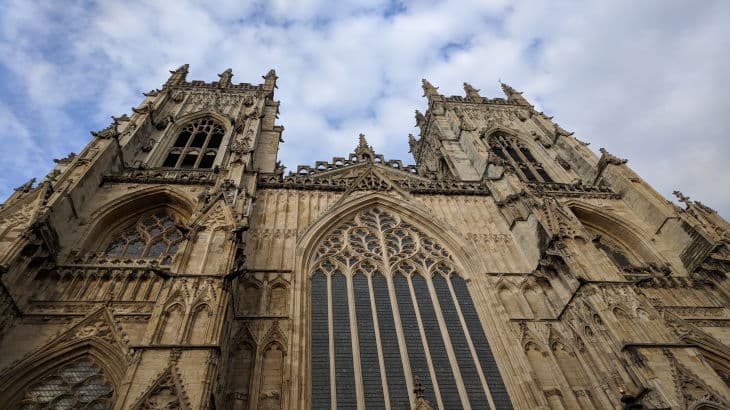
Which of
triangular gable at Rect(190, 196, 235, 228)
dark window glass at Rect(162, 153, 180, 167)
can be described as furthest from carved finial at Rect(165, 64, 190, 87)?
triangular gable at Rect(190, 196, 235, 228)

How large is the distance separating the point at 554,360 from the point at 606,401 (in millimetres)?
1312

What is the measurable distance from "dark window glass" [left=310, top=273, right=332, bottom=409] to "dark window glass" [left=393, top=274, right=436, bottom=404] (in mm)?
1902

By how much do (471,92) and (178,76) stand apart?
17947 mm

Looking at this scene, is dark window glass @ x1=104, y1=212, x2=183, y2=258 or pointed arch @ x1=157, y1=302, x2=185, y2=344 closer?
pointed arch @ x1=157, y1=302, x2=185, y2=344

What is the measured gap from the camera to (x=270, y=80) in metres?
26.2

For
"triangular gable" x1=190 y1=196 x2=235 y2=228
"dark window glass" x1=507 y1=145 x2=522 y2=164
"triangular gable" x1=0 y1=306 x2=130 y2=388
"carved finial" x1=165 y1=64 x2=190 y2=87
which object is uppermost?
"carved finial" x1=165 y1=64 x2=190 y2=87

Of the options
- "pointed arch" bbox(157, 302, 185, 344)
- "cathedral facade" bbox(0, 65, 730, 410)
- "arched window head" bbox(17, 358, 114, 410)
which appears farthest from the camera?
"cathedral facade" bbox(0, 65, 730, 410)

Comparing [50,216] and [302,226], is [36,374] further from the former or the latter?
[302,226]

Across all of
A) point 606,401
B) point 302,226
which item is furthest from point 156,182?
point 606,401

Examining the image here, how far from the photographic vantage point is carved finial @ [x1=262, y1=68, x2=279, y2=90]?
83.5ft

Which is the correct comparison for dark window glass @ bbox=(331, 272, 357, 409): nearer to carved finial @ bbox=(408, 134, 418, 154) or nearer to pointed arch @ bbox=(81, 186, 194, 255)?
pointed arch @ bbox=(81, 186, 194, 255)

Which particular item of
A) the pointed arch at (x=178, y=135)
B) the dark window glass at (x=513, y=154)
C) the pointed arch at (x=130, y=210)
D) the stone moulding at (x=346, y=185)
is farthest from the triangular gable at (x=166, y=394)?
the dark window glass at (x=513, y=154)

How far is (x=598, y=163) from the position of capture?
18.9m

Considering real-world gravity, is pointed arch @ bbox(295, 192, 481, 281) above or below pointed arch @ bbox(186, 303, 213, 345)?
above
